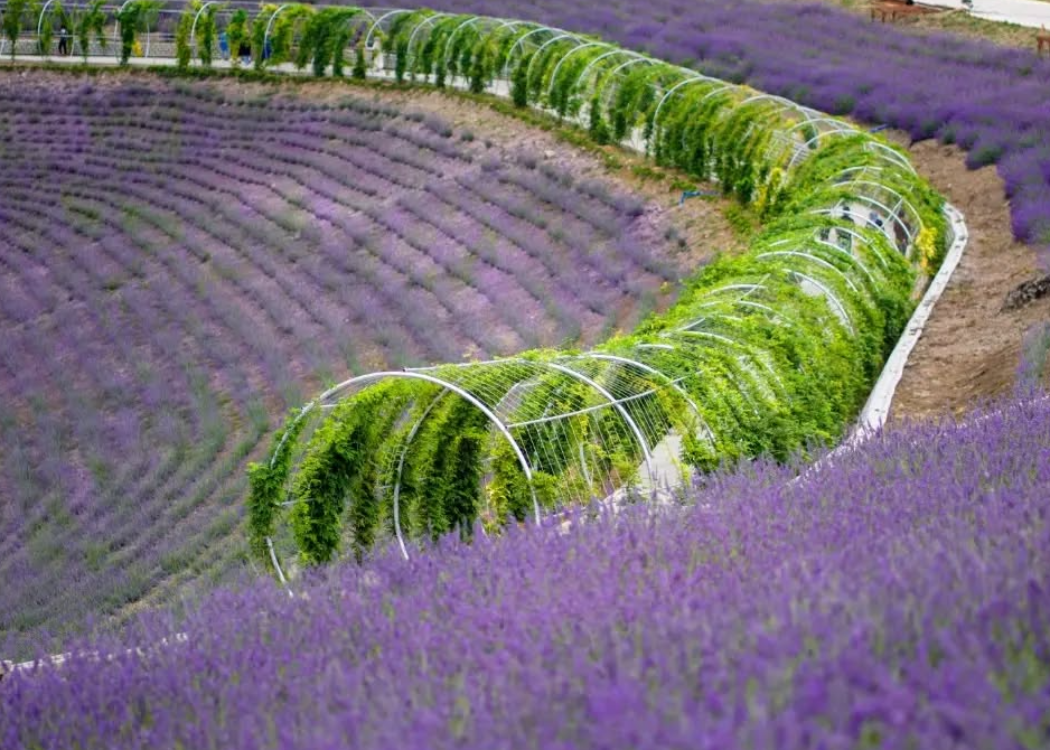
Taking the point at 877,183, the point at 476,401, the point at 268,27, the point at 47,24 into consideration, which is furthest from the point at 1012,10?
the point at 476,401

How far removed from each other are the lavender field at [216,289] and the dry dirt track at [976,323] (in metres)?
3.48

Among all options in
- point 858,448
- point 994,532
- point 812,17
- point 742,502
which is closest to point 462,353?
point 858,448

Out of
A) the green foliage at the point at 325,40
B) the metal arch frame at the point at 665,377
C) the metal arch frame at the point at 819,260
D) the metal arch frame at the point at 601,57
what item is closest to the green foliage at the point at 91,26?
the green foliage at the point at 325,40

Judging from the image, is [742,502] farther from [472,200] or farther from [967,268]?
[472,200]

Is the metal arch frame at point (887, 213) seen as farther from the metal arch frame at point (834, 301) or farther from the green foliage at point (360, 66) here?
the green foliage at point (360, 66)

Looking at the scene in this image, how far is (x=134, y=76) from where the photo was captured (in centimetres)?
3253

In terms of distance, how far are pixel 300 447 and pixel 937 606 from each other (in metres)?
6.72

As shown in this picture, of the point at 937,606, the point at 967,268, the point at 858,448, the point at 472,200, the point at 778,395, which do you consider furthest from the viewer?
the point at 472,200

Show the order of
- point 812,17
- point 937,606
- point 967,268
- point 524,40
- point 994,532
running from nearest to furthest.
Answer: point 937,606 < point 994,532 < point 967,268 < point 524,40 < point 812,17

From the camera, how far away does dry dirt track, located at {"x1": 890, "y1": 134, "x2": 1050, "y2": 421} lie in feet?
41.2

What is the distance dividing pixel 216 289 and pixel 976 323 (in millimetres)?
10438

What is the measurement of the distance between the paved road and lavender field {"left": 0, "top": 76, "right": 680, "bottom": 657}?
39.7 ft

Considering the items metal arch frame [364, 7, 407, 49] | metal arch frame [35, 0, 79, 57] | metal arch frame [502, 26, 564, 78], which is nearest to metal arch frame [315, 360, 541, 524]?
metal arch frame [502, 26, 564, 78]

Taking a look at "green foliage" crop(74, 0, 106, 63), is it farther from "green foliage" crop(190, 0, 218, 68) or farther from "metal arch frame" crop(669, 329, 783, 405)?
"metal arch frame" crop(669, 329, 783, 405)
